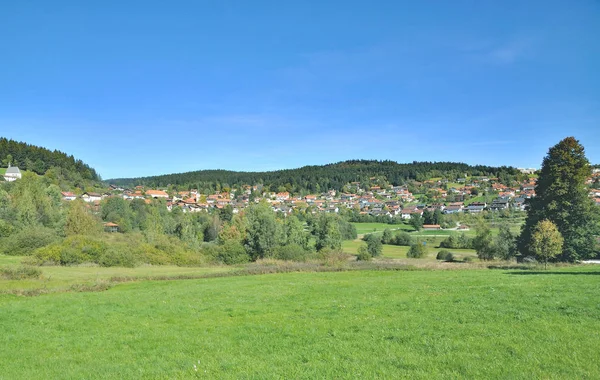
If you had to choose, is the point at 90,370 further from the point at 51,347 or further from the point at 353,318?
the point at 353,318

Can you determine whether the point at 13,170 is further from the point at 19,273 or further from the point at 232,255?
the point at 19,273

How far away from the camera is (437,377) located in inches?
299

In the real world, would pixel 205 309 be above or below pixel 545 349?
below

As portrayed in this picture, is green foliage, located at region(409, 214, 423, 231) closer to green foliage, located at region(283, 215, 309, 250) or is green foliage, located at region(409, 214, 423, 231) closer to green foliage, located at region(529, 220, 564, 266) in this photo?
green foliage, located at region(283, 215, 309, 250)

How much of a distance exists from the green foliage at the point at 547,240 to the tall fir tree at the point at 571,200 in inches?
73.2

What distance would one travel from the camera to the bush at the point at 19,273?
109 feet

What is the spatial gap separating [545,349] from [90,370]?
415 inches

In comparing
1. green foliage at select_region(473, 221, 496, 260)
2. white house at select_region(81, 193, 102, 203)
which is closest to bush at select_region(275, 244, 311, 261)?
green foliage at select_region(473, 221, 496, 260)

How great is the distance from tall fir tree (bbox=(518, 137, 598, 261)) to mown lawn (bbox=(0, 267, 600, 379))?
77.0ft

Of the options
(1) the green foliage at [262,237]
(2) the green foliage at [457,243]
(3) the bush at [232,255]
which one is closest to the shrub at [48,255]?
(3) the bush at [232,255]

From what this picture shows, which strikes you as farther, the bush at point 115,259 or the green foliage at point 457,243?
the green foliage at point 457,243

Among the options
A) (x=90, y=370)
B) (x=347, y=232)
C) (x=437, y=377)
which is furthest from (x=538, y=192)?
(x=347, y=232)

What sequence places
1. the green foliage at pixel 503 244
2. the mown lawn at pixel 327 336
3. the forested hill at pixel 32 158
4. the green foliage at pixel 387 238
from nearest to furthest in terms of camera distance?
1. the mown lawn at pixel 327 336
2. the green foliage at pixel 503 244
3. the green foliage at pixel 387 238
4. the forested hill at pixel 32 158

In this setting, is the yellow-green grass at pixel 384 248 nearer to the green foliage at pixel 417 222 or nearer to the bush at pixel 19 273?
the green foliage at pixel 417 222
